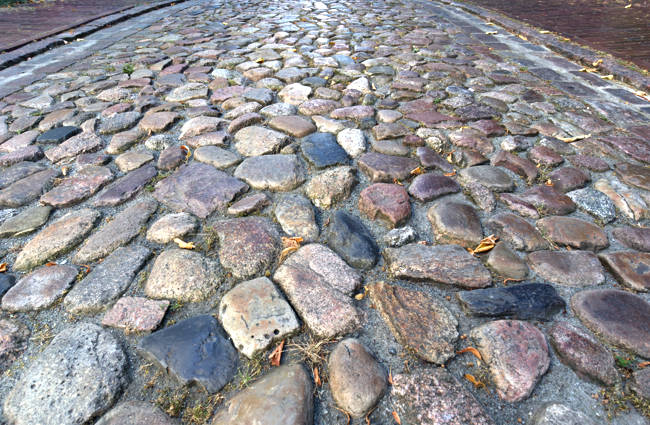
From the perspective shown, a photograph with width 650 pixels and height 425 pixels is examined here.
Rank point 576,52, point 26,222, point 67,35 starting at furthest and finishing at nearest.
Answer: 1. point 67,35
2. point 576,52
3. point 26,222

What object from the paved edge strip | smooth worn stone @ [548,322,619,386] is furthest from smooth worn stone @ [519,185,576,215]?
the paved edge strip

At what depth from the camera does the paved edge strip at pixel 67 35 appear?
12.3 feet

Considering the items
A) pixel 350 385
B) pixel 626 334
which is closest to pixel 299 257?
pixel 350 385

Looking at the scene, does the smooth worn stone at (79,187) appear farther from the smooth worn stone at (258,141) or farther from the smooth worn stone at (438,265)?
the smooth worn stone at (438,265)

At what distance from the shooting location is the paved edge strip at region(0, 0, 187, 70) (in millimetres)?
3756

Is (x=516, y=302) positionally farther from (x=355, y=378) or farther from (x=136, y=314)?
(x=136, y=314)

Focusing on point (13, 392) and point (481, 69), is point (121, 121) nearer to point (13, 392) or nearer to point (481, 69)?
point (13, 392)

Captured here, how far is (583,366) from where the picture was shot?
1.05 metres

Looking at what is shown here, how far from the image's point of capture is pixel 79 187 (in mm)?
1830

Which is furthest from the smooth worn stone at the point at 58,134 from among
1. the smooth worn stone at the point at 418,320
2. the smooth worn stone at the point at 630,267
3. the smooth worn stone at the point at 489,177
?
the smooth worn stone at the point at 630,267

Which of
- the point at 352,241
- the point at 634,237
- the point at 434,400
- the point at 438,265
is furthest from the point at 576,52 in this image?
the point at 434,400

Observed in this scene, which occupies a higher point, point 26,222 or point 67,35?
point 67,35

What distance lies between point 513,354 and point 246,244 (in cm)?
101

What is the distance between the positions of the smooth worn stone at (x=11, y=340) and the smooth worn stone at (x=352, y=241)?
1.09m
